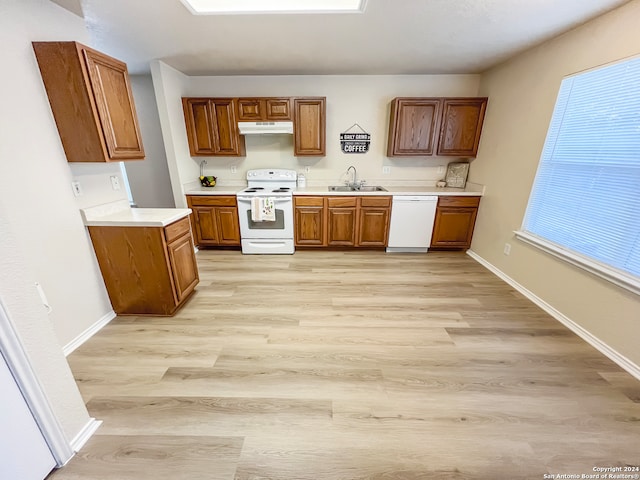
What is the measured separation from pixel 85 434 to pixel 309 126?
3627 millimetres

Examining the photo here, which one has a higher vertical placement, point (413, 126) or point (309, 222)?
point (413, 126)

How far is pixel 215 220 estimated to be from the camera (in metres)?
3.62

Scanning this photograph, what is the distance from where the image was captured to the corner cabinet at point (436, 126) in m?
3.39

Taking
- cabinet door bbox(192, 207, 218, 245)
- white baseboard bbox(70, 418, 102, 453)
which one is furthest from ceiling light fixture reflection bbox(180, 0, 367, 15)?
white baseboard bbox(70, 418, 102, 453)

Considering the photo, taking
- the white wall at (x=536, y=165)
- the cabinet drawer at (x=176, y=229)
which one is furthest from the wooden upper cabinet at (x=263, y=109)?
the white wall at (x=536, y=165)

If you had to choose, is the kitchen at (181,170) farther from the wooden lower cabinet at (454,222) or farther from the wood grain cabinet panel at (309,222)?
the wood grain cabinet panel at (309,222)

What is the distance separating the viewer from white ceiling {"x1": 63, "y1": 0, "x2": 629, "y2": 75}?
189cm

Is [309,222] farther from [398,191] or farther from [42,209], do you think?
[42,209]

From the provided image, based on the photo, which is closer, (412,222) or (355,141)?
(412,222)

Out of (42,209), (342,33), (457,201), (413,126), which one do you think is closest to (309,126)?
(342,33)

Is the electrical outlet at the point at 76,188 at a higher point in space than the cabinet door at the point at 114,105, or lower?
lower

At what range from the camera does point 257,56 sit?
9.37 feet

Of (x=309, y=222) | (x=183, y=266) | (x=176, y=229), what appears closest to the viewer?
(x=176, y=229)

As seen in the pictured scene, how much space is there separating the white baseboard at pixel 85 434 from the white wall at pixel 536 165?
342 centimetres
